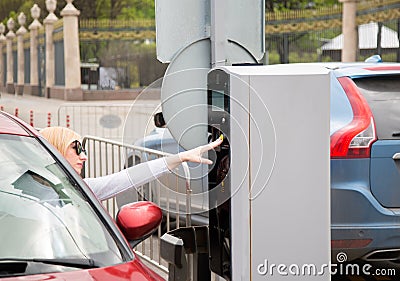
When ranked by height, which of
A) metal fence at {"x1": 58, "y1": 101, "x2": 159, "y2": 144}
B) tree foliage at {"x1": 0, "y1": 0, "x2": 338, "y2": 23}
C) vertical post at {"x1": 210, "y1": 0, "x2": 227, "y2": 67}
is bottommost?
metal fence at {"x1": 58, "y1": 101, "x2": 159, "y2": 144}

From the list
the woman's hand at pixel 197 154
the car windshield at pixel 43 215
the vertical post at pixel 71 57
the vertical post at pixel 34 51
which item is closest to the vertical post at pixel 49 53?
the vertical post at pixel 71 57

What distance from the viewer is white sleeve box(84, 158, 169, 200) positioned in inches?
164

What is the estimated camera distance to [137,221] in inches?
136

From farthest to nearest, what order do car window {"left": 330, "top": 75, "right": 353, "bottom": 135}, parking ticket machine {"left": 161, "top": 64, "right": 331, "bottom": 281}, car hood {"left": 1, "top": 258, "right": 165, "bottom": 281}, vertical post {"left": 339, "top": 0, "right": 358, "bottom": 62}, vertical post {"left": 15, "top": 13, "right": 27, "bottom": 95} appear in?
vertical post {"left": 15, "top": 13, "right": 27, "bottom": 95} < vertical post {"left": 339, "top": 0, "right": 358, "bottom": 62} < car window {"left": 330, "top": 75, "right": 353, "bottom": 135} < parking ticket machine {"left": 161, "top": 64, "right": 331, "bottom": 281} < car hood {"left": 1, "top": 258, "right": 165, "bottom": 281}

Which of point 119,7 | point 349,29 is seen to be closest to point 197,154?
point 349,29

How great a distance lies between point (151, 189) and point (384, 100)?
1812 millimetres

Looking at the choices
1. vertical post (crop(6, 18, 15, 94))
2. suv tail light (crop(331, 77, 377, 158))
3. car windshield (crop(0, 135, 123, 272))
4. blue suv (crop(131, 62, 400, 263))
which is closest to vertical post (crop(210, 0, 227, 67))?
blue suv (crop(131, 62, 400, 263))

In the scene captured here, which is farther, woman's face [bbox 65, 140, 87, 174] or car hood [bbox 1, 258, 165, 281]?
woman's face [bbox 65, 140, 87, 174]

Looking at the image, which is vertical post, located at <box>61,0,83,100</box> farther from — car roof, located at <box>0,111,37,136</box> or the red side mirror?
the red side mirror

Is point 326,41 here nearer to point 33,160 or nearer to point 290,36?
point 290,36

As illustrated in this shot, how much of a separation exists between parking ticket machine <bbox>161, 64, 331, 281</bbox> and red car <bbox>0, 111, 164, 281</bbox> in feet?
1.77

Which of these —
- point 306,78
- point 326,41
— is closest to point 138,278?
point 306,78

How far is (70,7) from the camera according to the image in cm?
3928

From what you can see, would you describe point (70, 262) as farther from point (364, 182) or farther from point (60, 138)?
point (364, 182)
